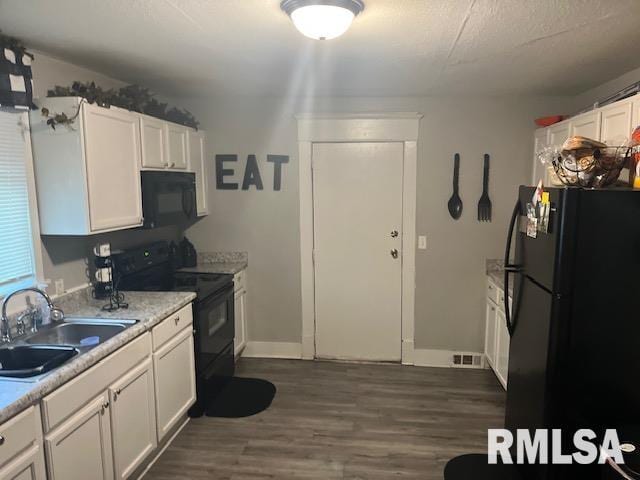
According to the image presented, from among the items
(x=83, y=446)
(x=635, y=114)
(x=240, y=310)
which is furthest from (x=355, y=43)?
(x=240, y=310)

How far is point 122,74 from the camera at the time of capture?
2994 mm

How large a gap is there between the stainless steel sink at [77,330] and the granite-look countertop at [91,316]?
63mm

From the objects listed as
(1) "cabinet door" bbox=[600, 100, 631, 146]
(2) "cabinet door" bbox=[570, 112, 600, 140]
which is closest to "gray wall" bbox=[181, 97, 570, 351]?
(2) "cabinet door" bbox=[570, 112, 600, 140]

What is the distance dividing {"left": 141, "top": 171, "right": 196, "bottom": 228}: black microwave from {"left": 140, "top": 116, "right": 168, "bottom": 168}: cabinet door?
8cm

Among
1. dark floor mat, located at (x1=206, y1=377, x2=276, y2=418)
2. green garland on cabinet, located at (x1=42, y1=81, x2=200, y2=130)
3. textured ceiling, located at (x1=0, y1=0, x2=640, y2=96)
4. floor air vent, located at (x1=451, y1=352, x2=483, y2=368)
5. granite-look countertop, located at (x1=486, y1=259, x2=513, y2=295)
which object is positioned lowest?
dark floor mat, located at (x1=206, y1=377, x2=276, y2=418)

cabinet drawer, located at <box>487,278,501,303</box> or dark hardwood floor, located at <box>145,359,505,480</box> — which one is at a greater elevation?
cabinet drawer, located at <box>487,278,501,303</box>

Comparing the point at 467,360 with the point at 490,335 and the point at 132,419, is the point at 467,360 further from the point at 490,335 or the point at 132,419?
the point at 132,419

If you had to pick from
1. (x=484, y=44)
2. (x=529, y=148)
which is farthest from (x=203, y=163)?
(x=529, y=148)

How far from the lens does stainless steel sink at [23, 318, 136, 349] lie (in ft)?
7.49

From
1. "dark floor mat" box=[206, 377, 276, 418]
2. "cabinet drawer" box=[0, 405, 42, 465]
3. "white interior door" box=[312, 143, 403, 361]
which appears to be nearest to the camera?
"cabinet drawer" box=[0, 405, 42, 465]

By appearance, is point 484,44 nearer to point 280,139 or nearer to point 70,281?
point 280,139

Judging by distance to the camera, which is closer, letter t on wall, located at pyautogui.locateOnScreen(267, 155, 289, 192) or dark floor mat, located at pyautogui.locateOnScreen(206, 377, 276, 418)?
dark floor mat, located at pyautogui.locateOnScreen(206, 377, 276, 418)

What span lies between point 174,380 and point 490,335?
2.48 m

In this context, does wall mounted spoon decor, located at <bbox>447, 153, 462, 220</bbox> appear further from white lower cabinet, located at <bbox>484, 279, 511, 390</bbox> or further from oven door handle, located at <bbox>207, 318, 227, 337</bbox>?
oven door handle, located at <bbox>207, 318, 227, 337</bbox>
